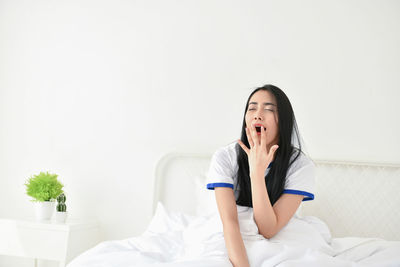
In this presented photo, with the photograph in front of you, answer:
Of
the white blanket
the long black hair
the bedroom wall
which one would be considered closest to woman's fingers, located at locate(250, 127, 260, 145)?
the long black hair

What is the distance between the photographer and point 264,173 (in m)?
1.45

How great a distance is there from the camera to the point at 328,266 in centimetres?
114

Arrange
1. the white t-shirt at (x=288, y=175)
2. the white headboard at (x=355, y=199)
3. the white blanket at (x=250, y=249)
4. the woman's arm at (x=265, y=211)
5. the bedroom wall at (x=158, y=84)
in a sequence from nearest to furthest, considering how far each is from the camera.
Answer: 1. the white blanket at (x=250, y=249)
2. the woman's arm at (x=265, y=211)
3. the white t-shirt at (x=288, y=175)
4. the white headboard at (x=355, y=199)
5. the bedroom wall at (x=158, y=84)

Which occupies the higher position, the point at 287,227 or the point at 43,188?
the point at 287,227

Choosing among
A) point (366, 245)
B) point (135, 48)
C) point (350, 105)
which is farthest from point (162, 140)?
point (366, 245)

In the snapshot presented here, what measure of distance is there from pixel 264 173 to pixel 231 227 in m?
0.27

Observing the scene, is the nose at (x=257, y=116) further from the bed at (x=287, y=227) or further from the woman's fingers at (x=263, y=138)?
the bed at (x=287, y=227)

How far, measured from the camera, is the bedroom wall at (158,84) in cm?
216

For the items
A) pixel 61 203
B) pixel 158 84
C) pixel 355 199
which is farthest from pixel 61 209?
pixel 355 199

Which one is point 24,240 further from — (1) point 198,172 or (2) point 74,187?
(1) point 198,172

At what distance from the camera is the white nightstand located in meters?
2.08

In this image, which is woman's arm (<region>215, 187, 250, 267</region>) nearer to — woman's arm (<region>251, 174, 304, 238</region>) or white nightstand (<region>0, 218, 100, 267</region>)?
woman's arm (<region>251, 174, 304, 238</region>)

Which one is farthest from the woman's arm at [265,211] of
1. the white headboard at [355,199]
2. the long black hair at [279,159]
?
the white headboard at [355,199]

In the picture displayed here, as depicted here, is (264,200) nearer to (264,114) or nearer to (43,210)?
(264,114)
